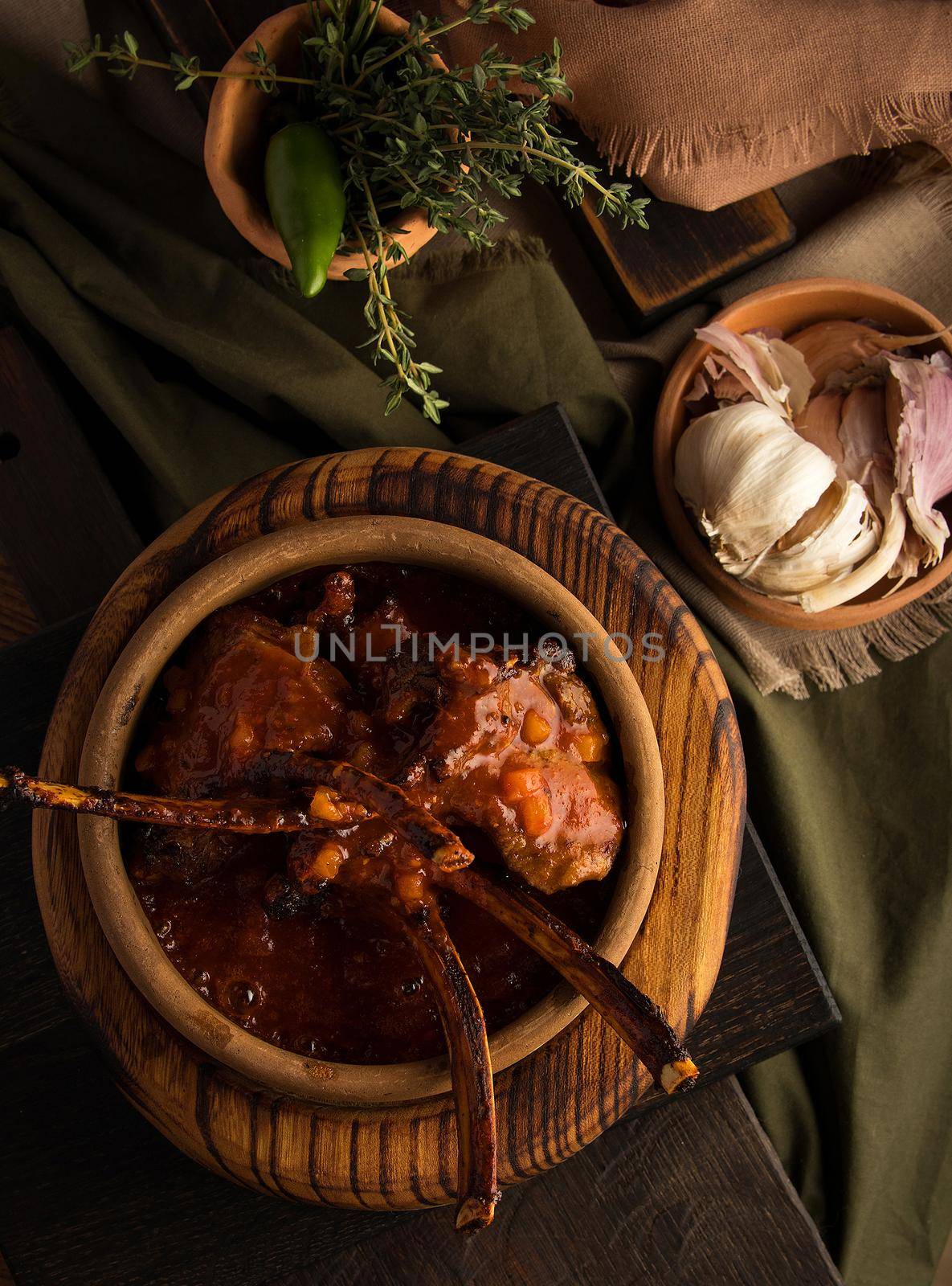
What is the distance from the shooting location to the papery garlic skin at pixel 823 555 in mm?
1321

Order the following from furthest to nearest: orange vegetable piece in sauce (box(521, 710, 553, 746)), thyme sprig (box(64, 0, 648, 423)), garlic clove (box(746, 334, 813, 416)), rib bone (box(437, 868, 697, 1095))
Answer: garlic clove (box(746, 334, 813, 416))
thyme sprig (box(64, 0, 648, 423))
orange vegetable piece in sauce (box(521, 710, 553, 746))
rib bone (box(437, 868, 697, 1095))

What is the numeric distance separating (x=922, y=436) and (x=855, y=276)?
308 millimetres

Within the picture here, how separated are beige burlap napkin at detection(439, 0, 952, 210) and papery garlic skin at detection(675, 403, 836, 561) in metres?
0.35

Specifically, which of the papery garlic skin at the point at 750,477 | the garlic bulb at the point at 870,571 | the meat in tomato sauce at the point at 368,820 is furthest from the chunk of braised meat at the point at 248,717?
the garlic bulb at the point at 870,571

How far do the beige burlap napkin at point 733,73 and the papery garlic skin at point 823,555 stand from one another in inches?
19.2

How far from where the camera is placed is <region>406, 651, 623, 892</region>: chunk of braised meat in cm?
79

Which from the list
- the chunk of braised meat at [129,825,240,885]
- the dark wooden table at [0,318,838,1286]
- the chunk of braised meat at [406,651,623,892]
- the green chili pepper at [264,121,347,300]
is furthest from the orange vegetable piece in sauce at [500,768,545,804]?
the green chili pepper at [264,121,347,300]

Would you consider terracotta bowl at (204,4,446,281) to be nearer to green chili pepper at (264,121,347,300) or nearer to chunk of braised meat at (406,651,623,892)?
green chili pepper at (264,121,347,300)

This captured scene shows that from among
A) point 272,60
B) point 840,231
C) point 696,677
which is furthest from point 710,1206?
point 272,60

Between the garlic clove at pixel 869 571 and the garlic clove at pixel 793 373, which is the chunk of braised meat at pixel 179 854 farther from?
the garlic clove at pixel 793 373

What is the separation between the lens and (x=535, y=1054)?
906mm

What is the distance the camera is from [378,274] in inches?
44.5

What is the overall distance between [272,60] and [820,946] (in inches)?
52.3

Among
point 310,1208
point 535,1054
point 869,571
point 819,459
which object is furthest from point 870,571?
point 310,1208
